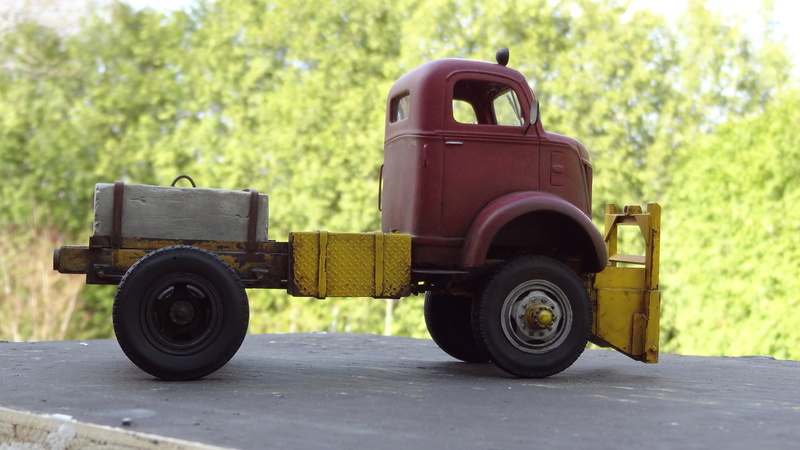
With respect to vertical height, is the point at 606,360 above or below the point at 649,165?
below

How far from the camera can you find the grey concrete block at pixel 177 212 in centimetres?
Answer: 714

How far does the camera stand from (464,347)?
9.05 meters

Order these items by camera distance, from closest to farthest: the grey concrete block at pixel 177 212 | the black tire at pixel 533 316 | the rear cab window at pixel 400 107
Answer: the grey concrete block at pixel 177 212, the black tire at pixel 533 316, the rear cab window at pixel 400 107

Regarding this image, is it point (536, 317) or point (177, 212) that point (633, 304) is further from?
point (177, 212)

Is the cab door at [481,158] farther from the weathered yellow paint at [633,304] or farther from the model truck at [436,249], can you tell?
the weathered yellow paint at [633,304]

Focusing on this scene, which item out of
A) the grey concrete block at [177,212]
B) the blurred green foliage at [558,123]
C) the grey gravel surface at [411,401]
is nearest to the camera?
the grey gravel surface at [411,401]

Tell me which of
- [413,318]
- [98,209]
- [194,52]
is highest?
[194,52]

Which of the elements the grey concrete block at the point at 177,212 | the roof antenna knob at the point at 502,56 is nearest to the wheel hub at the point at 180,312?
the grey concrete block at the point at 177,212


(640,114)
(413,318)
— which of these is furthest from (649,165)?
(413,318)

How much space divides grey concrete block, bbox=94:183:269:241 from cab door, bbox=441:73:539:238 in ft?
4.85

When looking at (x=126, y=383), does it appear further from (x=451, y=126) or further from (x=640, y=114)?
(x=640, y=114)

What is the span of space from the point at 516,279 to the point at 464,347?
5.64 ft

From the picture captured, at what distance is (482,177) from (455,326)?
74.8 inches

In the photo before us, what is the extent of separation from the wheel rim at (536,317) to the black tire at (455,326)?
1.47 meters
